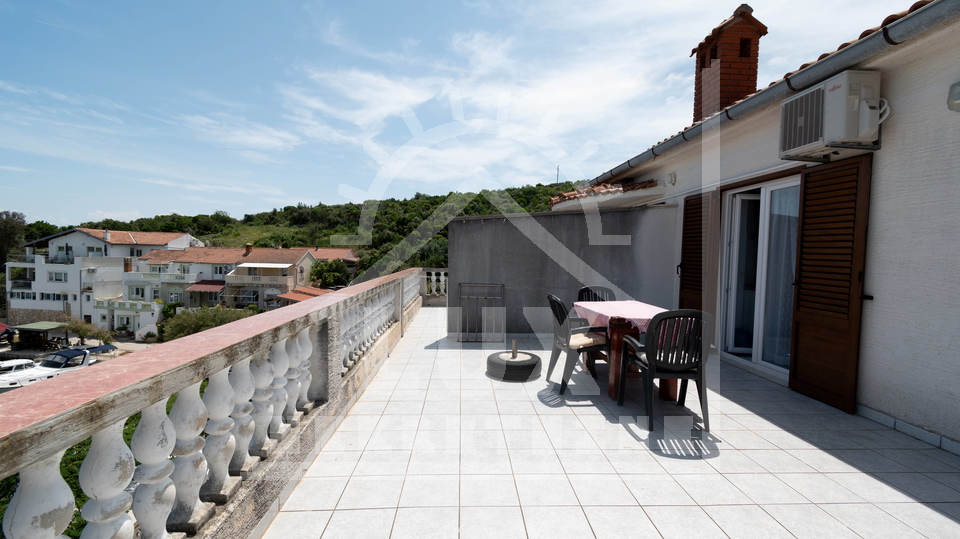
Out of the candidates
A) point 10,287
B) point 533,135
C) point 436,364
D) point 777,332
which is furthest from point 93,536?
point 10,287

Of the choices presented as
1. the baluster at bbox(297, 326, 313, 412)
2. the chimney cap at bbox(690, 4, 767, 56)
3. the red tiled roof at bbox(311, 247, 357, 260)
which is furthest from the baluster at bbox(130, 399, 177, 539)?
the red tiled roof at bbox(311, 247, 357, 260)

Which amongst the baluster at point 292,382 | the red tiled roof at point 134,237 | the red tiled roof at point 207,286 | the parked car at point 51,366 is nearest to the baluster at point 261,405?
the baluster at point 292,382

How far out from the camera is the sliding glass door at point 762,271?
5.19 meters

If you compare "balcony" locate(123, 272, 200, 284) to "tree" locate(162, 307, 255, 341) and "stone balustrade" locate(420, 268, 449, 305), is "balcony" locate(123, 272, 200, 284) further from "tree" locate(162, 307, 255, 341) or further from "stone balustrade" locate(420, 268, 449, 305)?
"stone balustrade" locate(420, 268, 449, 305)

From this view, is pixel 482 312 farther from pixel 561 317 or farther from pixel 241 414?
pixel 241 414

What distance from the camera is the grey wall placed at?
7.48 meters

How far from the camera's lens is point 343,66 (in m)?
8.96

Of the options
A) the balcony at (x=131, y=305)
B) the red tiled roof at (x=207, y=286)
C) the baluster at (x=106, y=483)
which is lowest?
the balcony at (x=131, y=305)

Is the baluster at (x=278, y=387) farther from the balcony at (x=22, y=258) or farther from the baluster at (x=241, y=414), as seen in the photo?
the balcony at (x=22, y=258)

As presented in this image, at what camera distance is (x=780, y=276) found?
5.30 meters

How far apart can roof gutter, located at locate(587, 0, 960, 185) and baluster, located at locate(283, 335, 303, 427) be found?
4984 millimetres

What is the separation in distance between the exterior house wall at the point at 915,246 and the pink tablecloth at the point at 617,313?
1.87m

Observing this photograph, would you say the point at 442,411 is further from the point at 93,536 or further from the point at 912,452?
the point at 912,452

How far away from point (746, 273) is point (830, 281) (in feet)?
6.57
